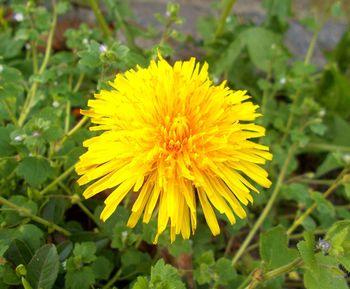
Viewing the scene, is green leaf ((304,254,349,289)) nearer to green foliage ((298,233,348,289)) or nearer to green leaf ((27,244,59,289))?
green foliage ((298,233,348,289))

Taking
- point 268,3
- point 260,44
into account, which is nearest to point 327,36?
point 268,3

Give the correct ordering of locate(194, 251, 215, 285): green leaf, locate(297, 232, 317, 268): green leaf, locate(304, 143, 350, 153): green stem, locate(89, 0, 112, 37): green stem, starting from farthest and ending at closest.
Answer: locate(304, 143, 350, 153): green stem
locate(89, 0, 112, 37): green stem
locate(194, 251, 215, 285): green leaf
locate(297, 232, 317, 268): green leaf

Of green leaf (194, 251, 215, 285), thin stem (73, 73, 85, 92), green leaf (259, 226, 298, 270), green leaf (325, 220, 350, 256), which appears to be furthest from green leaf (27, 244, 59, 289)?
thin stem (73, 73, 85, 92)

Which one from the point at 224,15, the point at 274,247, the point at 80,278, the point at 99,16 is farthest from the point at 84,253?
the point at 224,15

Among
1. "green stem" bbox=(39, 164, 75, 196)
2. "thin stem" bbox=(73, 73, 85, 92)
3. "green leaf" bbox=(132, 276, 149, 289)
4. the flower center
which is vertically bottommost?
"green leaf" bbox=(132, 276, 149, 289)

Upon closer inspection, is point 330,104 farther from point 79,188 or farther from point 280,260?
point 79,188

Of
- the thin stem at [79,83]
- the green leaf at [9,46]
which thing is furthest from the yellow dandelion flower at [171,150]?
the green leaf at [9,46]
